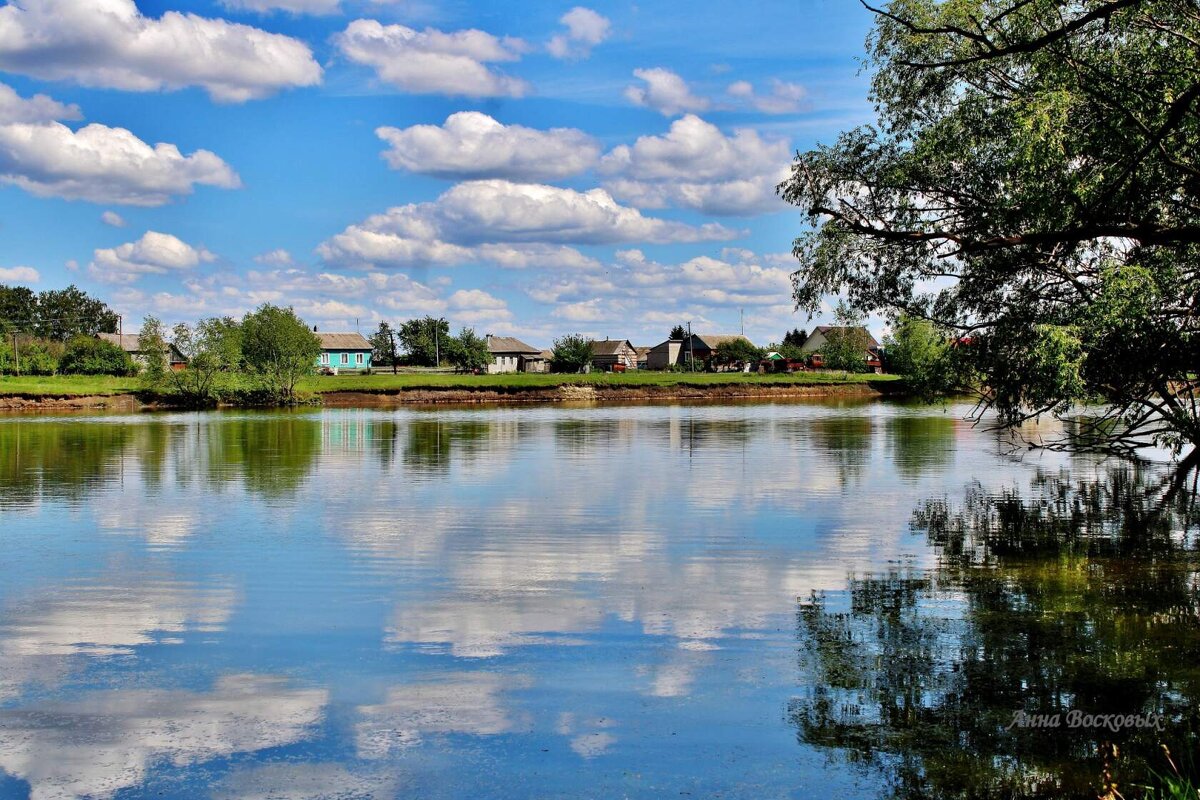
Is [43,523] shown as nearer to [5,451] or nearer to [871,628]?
[871,628]

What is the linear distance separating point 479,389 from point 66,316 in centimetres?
9076

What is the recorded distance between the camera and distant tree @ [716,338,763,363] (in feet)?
559

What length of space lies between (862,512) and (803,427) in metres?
35.4

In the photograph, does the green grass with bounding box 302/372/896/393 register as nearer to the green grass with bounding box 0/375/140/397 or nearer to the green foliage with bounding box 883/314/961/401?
the green grass with bounding box 0/375/140/397

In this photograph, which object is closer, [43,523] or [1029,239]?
[1029,239]

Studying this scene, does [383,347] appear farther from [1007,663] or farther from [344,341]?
[1007,663]

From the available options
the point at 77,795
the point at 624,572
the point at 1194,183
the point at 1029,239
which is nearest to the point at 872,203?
the point at 1194,183

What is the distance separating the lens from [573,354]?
167m

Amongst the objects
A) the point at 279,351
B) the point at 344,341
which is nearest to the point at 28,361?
the point at 279,351

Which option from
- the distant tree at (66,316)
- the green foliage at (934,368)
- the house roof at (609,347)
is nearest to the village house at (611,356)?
the house roof at (609,347)

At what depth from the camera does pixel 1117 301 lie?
59.8ft

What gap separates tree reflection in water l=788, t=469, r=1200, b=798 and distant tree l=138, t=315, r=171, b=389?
89.3m

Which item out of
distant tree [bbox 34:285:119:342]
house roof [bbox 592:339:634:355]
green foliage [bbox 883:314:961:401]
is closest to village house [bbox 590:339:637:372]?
house roof [bbox 592:339:634:355]

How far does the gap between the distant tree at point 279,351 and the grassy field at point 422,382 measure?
96.0 inches
